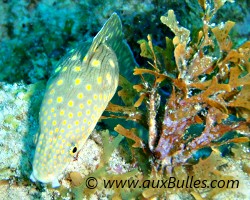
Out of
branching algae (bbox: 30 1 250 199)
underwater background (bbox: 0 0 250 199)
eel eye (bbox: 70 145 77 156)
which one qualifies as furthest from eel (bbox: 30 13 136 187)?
underwater background (bbox: 0 0 250 199)

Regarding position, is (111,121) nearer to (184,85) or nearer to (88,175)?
(88,175)

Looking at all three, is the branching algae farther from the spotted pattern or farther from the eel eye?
the eel eye

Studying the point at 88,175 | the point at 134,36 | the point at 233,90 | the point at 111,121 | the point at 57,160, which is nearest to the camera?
the point at 57,160

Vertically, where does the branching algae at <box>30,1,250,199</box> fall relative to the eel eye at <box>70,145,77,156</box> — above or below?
above

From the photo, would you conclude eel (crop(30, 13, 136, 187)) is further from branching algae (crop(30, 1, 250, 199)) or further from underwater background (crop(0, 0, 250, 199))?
underwater background (crop(0, 0, 250, 199))

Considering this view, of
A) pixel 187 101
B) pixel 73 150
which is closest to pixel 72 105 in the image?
pixel 73 150

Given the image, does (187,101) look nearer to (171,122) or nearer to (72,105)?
(171,122)

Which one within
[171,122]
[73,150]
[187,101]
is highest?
[187,101]

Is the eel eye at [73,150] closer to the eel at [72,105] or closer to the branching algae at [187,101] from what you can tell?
the eel at [72,105]

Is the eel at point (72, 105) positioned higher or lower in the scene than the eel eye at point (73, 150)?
higher

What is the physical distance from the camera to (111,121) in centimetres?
425

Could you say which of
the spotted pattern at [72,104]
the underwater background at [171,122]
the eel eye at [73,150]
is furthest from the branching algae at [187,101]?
the eel eye at [73,150]

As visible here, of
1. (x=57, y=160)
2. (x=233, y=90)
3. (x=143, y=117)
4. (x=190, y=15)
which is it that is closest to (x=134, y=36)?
(x=190, y=15)

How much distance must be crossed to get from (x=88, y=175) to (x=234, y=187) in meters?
1.80
